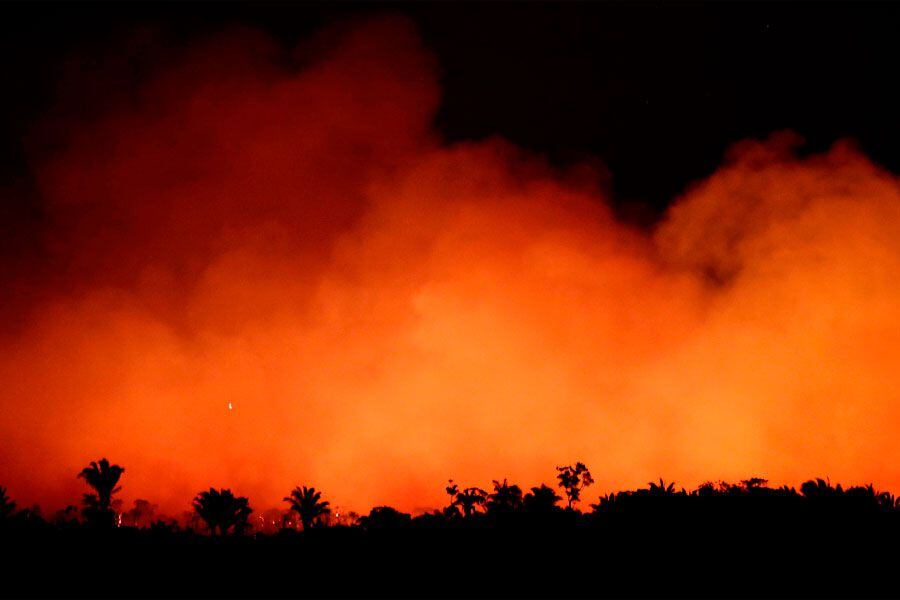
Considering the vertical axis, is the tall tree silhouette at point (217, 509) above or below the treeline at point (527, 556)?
above

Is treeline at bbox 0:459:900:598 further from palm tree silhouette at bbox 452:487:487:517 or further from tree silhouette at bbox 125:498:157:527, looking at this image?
tree silhouette at bbox 125:498:157:527

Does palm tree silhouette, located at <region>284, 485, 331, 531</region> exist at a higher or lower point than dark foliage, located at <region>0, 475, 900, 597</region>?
higher

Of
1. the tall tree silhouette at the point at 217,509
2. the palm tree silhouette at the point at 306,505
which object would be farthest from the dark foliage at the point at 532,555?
the palm tree silhouette at the point at 306,505

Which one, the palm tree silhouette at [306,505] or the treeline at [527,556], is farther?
the palm tree silhouette at [306,505]

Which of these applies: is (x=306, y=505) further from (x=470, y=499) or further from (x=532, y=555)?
(x=532, y=555)

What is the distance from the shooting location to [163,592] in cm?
1549

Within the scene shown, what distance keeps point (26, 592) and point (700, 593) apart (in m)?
14.5

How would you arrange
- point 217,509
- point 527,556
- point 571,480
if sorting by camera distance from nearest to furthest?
point 527,556 → point 217,509 → point 571,480

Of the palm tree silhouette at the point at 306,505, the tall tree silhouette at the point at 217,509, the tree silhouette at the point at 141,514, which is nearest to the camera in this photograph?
the tall tree silhouette at the point at 217,509

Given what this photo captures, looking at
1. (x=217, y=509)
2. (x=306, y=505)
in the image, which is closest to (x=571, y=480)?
(x=306, y=505)

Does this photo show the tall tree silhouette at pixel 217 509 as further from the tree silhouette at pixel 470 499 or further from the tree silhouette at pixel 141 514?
the tree silhouette at pixel 141 514

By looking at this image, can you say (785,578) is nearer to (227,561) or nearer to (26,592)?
(227,561)

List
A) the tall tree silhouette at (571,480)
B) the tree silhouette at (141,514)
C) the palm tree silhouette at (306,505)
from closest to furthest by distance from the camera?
the palm tree silhouette at (306,505), the tall tree silhouette at (571,480), the tree silhouette at (141,514)

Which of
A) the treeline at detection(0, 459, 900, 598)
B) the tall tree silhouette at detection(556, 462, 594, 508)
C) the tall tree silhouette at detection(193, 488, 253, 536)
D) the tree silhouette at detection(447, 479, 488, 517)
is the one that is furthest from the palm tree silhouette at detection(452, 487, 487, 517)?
the treeline at detection(0, 459, 900, 598)
